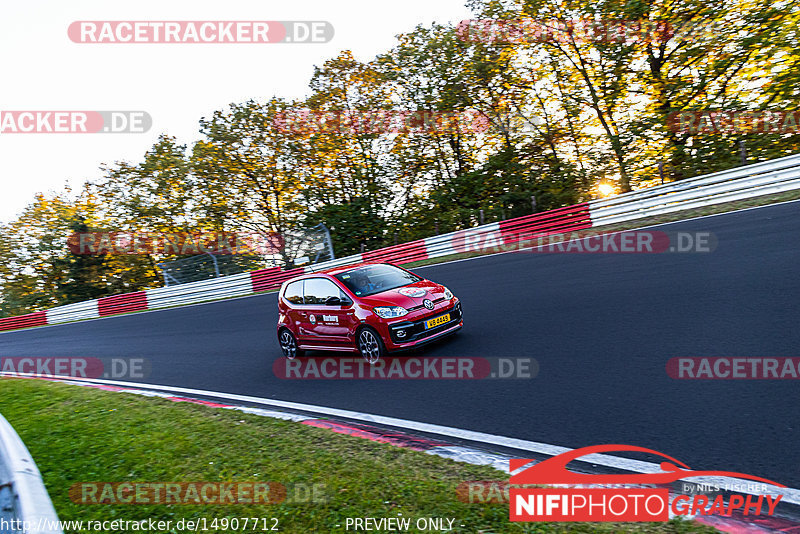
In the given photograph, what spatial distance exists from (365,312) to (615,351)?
3691 millimetres

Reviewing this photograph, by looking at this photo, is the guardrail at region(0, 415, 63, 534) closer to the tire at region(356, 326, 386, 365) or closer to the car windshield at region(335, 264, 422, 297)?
the tire at region(356, 326, 386, 365)

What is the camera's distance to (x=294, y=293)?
10.4 meters

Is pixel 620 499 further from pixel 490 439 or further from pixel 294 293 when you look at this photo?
pixel 294 293

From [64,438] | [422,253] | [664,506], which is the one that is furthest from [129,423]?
[422,253]

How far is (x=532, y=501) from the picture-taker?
3939mm

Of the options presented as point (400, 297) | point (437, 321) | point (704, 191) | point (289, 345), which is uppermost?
point (704, 191)


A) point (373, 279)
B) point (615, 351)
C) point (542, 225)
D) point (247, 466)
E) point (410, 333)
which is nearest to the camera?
point (247, 466)

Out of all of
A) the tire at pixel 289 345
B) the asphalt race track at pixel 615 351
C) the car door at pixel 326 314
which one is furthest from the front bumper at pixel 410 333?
the tire at pixel 289 345

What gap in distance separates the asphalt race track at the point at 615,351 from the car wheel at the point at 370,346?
0.71 metres

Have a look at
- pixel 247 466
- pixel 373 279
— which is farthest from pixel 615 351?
pixel 247 466

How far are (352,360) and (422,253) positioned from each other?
452 inches

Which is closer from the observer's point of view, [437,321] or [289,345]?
[437,321]

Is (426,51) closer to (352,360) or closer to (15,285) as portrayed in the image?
(352,360)

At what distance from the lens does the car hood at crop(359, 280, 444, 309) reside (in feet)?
28.3
